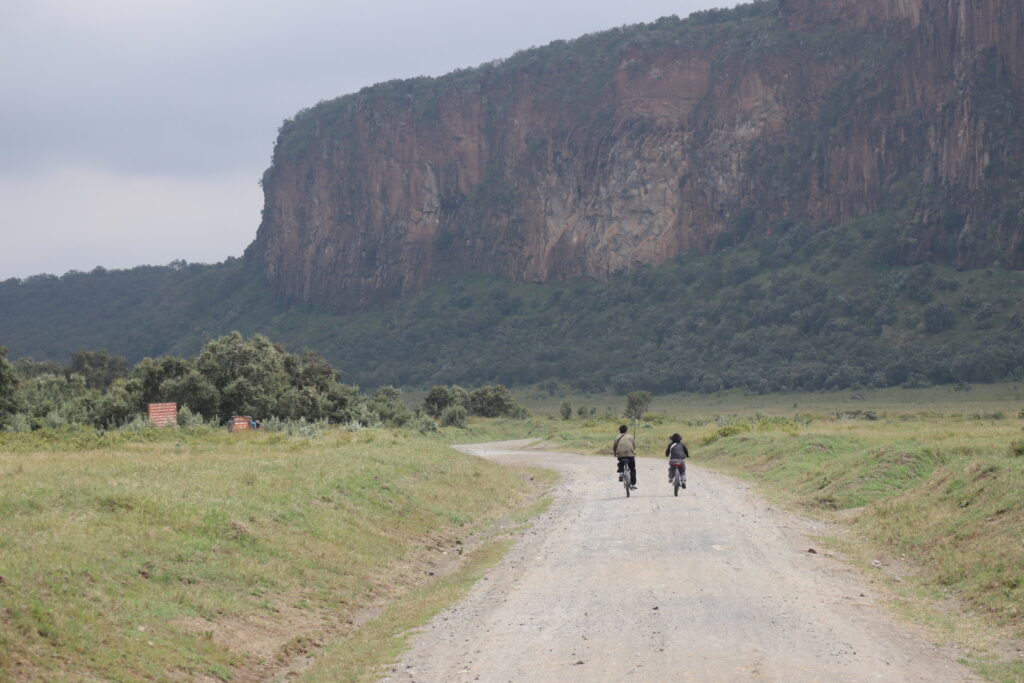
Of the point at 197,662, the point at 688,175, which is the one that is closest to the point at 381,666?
the point at 197,662

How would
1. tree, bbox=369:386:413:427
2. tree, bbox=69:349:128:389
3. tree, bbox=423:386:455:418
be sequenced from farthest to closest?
tree, bbox=69:349:128:389, tree, bbox=423:386:455:418, tree, bbox=369:386:413:427

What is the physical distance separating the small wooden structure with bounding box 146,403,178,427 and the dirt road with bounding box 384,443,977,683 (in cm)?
2831

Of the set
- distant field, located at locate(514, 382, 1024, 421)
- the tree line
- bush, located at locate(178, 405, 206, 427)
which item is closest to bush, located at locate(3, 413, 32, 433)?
the tree line

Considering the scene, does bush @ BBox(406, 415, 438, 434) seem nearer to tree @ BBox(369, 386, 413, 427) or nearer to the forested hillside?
tree @ BBox(369, 386, 413, 427)

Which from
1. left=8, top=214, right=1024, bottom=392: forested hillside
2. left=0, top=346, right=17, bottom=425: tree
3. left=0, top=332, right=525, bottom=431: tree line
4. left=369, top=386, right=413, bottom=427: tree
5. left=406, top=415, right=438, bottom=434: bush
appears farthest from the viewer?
left=8, top=214, right=1024, bottom=392: forested hillside

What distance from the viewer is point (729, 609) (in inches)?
588

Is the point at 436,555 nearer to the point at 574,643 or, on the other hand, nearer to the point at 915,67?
the point at 574,643

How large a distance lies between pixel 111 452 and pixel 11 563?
57.3 feet

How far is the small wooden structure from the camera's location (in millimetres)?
48125

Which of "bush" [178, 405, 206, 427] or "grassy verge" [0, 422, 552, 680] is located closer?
"grassy verge" [0, 422, 552, 680]

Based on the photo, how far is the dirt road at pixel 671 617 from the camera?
486 inches

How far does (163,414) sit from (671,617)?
38440 mm

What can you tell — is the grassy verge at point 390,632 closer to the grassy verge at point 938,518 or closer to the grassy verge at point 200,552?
the grassy verge at point 200,552

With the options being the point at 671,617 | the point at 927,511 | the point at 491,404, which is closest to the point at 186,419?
the point at 927,511
